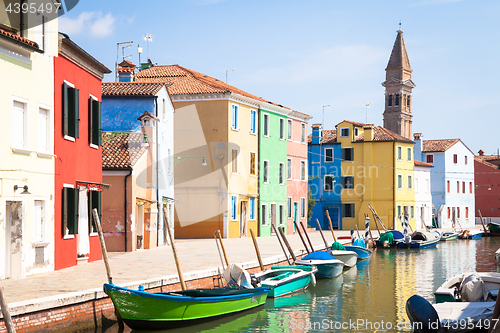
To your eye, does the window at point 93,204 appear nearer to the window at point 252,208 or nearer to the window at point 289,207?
the window at point 252,208

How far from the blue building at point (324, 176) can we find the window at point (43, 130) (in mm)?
37888

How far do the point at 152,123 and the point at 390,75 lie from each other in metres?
67.1

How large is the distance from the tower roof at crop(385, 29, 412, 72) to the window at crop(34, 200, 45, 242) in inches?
2980

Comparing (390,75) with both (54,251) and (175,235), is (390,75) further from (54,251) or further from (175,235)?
(54,251)

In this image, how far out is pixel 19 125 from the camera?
15711mm

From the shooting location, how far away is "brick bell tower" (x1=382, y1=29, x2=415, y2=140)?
85.2 meters

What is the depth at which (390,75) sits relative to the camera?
8700 centimetres

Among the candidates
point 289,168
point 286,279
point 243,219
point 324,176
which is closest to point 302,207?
point 289,168

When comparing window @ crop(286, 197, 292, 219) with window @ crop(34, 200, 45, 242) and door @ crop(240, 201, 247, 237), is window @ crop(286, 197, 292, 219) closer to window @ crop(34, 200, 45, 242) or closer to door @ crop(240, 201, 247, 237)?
door @ crop(240, 201, 247, 237)

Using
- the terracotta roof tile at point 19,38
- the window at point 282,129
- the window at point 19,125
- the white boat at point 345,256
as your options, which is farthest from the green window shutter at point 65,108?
the window at point 282,129

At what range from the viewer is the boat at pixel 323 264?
22.0 meters

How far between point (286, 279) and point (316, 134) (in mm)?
36109

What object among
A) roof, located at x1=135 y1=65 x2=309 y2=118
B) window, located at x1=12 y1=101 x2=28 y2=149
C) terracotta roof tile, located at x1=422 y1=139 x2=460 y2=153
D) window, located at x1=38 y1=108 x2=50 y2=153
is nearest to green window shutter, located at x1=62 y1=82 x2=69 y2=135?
window, located at x1=38 y1=108 x2=50 y2=153

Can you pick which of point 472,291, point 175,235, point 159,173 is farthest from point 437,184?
point 472,291
